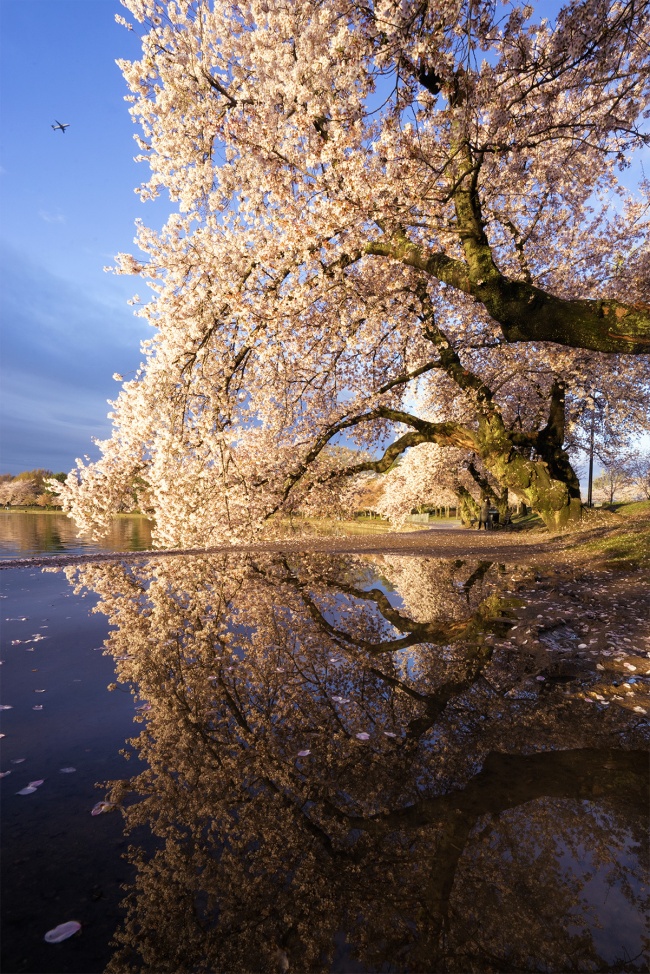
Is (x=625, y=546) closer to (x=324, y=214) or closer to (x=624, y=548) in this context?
(x=624, y=548)

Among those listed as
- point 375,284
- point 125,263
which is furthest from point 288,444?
point 125,263

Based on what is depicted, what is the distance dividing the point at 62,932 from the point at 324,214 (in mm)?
8974

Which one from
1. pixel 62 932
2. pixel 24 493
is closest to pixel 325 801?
pixel 62 932

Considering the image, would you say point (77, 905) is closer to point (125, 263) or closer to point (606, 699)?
point (606, 699)

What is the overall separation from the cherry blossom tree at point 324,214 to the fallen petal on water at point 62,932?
8448 millimetres

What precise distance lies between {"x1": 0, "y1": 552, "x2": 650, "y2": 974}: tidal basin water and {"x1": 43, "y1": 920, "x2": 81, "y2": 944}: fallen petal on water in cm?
2

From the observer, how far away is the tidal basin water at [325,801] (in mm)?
1562

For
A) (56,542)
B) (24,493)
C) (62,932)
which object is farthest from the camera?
(24,493)

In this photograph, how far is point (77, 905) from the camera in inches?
66.5

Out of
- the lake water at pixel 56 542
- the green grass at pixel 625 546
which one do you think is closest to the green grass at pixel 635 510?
the green grass at pixel 625 546

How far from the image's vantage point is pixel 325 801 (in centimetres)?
230

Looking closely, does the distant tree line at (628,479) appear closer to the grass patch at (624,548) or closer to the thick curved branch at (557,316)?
the grass patch at (624,548)

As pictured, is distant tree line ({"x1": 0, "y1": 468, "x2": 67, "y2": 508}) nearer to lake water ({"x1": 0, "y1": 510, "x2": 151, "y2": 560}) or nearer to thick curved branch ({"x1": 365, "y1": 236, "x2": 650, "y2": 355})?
lake water ({"x1": 0, "y1": 510, "x2": 151, "y2": 560})

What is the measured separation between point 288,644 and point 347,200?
7.20 meters
